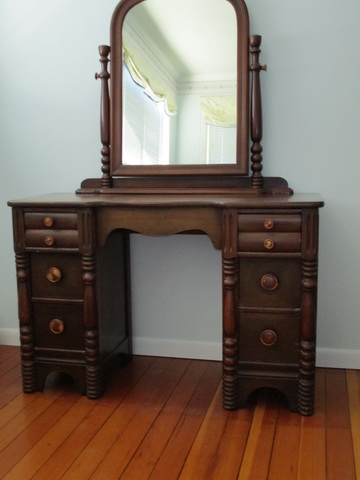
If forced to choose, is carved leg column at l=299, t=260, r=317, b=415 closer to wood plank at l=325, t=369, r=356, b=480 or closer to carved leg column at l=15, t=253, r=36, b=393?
wood plank at l=325, t=369, r=356, b=480

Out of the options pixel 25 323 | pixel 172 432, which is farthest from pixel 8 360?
pixel 172 432

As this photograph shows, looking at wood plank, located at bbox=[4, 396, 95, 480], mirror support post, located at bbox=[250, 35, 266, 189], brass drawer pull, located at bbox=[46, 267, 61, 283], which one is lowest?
wood plank, located at bbox=[4, 396, 95, 480]

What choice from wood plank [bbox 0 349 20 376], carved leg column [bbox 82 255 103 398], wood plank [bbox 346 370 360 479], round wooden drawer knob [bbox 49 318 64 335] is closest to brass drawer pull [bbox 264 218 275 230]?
carved leg column [bbox 82 255 103 398]

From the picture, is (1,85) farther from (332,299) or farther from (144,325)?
(332,299)

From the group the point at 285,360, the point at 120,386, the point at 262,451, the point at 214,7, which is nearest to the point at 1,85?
the point at 214,7

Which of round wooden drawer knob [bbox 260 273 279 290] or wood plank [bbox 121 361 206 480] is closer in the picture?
wood plank [bbox 121 361 206 480]

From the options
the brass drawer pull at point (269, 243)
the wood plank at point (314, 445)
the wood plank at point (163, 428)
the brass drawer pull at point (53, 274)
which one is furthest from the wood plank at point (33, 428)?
the brass drawer pull at point (269, 243)

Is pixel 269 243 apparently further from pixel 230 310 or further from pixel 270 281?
pixel 230 310

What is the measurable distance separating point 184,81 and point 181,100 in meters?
0.08

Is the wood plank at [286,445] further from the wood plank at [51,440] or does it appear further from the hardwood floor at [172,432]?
the wood plank at [51,440]

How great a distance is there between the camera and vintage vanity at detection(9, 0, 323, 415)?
6.86 ft

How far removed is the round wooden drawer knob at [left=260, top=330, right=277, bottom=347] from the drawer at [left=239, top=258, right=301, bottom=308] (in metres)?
0.10

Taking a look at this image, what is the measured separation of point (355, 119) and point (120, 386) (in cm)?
152

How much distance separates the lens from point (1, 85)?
9.04ft
